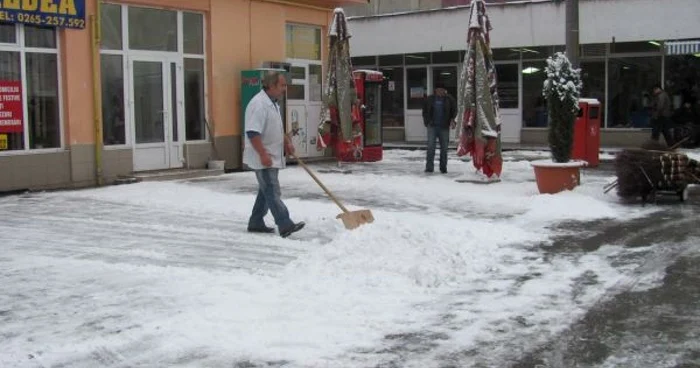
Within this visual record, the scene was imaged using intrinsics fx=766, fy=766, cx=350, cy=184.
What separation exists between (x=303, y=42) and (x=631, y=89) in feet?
33.1

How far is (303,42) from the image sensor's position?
1817 cm

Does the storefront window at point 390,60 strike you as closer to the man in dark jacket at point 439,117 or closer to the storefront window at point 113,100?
the man in dark jacket at point 439,117

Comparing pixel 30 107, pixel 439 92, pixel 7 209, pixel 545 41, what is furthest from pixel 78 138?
pixel 545 41

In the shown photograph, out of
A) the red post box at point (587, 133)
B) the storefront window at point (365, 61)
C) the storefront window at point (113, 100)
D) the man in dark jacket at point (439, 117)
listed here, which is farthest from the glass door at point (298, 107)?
Answer: the storefront window at point (365, 61)

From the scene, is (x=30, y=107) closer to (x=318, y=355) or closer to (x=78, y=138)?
(x=78, y=138)

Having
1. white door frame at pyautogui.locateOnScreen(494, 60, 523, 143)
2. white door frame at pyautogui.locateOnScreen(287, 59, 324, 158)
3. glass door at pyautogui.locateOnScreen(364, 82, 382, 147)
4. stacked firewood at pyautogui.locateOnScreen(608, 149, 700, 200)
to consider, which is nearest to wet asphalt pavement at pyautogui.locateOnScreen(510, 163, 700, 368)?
stacked firewood at pyautogui.locateOnScreen(608, 149, 700, 200)

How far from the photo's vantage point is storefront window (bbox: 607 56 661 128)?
2175cm

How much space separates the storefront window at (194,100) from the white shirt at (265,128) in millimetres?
7165

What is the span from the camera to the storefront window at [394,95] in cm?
2645

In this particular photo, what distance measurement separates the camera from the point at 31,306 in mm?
5848

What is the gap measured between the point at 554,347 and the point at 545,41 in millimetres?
19006

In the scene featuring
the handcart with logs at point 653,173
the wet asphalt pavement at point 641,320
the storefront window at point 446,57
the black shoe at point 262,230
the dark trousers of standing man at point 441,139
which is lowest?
the wet asphalt pavement at point 641,320

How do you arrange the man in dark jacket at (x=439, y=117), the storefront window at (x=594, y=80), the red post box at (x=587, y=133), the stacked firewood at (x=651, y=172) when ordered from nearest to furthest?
1. the stacked firewood at (x=651, y=172)
2. the man in dark jacket at (x=439, y=117)
3. the red post box at (x=587, y=133)
4. the storefront window at (x=594, y=80)

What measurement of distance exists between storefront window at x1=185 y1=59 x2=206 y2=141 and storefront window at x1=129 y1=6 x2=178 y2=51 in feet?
1.97
